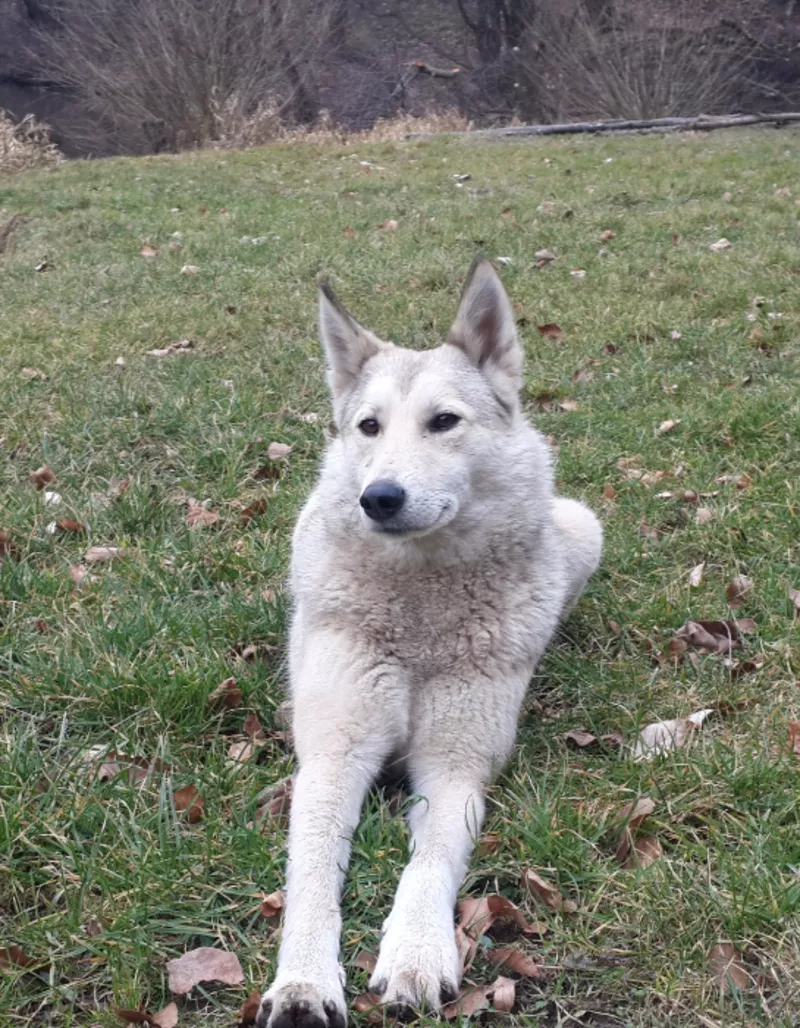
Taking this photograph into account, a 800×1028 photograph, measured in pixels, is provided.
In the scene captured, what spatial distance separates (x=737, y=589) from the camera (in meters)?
3.89

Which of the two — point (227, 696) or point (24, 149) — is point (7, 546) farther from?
point (24, 149)

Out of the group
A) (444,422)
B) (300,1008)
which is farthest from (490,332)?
(300,1008)

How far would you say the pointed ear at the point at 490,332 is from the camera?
11.1ft

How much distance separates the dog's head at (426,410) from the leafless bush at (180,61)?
718 inches

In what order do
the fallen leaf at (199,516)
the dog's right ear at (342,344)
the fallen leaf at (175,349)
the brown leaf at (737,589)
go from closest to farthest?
the dog's right ear at (342,344) < the brown leaf at (737,589) < the fallen leaf at (199,516) < the fallen leaf at (175,349)

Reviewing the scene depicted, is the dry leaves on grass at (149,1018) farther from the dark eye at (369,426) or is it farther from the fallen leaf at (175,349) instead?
the fallen leaf at (175,349)

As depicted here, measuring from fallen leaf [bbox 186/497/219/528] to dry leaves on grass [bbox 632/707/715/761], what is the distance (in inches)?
Answer: 89.5

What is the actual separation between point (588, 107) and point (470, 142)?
5.52 m

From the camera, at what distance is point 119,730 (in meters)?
3.07

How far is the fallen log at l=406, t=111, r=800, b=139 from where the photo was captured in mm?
17328

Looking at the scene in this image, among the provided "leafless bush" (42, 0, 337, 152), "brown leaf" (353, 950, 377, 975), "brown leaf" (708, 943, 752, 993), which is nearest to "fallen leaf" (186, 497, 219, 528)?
"brown leaf" (353, 950, 377, 975)

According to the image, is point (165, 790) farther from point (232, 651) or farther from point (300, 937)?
point (232, 651)

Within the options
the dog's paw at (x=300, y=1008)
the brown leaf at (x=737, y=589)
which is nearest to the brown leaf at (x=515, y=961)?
the dog's paw at (x=300, y=1008)

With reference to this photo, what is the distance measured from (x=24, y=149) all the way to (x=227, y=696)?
675 inches
